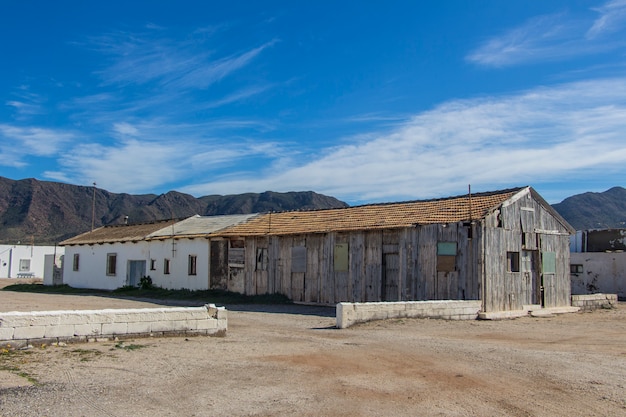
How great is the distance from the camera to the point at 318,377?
27.7 ft

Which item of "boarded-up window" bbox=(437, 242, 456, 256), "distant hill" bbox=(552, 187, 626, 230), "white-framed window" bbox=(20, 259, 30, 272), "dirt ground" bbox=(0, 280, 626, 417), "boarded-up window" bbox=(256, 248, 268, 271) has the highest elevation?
"distant hill" bbox=(552, 187, 626, 230)

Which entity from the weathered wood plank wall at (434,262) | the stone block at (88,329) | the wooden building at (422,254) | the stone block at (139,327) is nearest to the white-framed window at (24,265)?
the wooden building at (422,254)

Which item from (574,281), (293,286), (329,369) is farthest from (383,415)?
(574,281)

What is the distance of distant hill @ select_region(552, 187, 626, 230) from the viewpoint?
115188 mm

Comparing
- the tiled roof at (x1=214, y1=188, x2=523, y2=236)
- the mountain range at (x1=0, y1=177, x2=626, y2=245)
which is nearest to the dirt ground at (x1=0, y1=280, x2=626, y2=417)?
the tiled roof at (x1=214, y1=188, x2=523, y2=236)

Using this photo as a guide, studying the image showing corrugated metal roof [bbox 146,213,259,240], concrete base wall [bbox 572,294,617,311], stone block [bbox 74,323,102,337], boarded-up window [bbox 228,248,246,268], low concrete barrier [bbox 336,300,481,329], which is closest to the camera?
stone block [bbox 74,323,102,337]

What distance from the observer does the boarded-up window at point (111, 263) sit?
34.3m

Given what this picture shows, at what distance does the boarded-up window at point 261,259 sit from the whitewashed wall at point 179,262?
11.6 ft

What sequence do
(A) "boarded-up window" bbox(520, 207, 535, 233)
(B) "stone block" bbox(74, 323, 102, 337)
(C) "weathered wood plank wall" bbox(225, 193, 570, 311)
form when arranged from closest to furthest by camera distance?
(B) "stone block" bbox(74, 323, 102, 337), (C) "weathered wood plank wall" bbox(225, 193, 570, 311), (A) "boarded-up window" bbox(520, 207, 535, 233)

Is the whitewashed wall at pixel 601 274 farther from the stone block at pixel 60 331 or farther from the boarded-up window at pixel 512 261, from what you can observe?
the stone block at pixel 60 331

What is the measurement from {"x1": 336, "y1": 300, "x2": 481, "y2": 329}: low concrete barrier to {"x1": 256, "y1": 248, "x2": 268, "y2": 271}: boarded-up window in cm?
1028

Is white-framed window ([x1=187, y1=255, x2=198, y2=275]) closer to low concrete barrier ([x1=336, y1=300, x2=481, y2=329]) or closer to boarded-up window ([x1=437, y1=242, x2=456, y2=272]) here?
boarded-up window ([x1=437, y1=242, x2=456, y2=272])

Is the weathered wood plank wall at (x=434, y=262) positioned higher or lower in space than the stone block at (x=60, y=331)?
higher

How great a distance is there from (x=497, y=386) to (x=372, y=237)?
13689 millimetres
